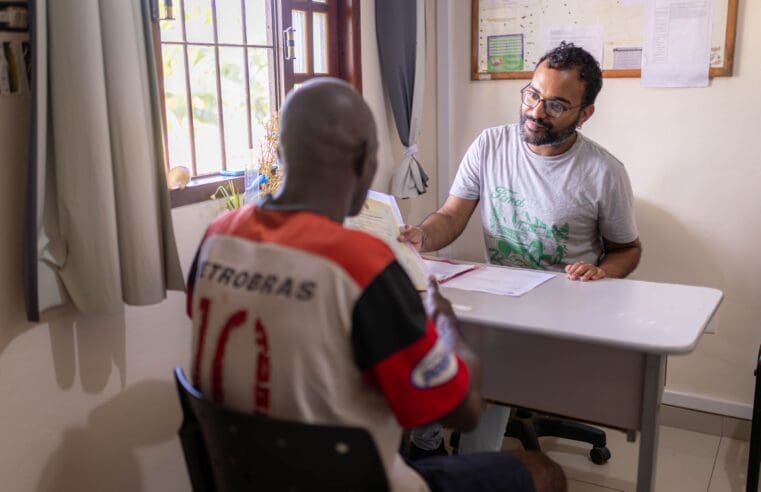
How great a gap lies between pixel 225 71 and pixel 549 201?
3.71 ft

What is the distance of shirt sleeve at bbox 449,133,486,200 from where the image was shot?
2523 mm

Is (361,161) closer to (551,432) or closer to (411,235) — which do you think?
(411,235)

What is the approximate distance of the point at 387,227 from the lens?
1914 millimetres

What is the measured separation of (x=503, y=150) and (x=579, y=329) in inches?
40.5

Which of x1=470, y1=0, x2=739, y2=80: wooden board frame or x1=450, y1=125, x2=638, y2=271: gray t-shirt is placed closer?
x1=450, y1=125, x2=638, y2=271: gray t-shirt

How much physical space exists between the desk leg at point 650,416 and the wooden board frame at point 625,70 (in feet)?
5.17

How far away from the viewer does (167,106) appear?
82.4 inches

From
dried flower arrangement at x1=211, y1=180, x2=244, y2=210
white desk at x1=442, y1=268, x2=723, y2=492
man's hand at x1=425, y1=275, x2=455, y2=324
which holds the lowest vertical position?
white desk at x1=442, y1=268, x2=723, y2=492

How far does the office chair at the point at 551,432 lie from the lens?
8.46ft

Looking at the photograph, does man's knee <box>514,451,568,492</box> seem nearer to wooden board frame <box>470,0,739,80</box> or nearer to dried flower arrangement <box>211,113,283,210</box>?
dried flower arrangement <box>211,113,283,210</box>

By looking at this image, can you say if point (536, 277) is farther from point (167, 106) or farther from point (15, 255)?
point (15, 255)

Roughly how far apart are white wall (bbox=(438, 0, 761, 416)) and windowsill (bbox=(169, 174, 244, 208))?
155 centimetres

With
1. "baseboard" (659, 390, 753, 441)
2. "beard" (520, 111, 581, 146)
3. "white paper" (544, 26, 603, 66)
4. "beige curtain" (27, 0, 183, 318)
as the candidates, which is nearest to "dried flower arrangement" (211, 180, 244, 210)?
"beige curtain" (27, 0, 183, 318)

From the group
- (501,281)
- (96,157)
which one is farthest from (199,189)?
(501,281)
